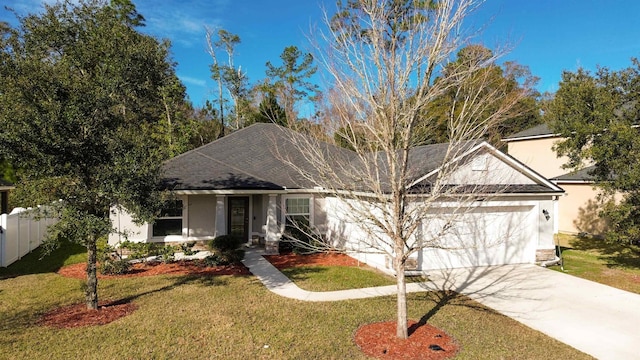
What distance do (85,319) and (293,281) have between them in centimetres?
512

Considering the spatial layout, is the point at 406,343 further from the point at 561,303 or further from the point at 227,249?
the point at 227,249

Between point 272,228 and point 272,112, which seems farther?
point 272,112

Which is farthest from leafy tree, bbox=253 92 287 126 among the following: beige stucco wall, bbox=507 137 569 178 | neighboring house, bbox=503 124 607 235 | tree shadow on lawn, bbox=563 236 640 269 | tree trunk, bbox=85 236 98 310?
beige stucco wall, bbox=507 137 569 178

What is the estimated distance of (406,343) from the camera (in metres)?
6.61

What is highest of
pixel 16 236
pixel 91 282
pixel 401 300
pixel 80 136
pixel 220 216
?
pixel 80 136

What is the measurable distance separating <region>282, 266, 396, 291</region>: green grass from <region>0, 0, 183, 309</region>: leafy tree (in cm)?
470

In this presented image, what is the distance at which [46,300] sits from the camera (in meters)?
8.86

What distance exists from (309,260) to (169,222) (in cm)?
568

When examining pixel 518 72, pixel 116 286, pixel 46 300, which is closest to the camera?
pixel 46 300

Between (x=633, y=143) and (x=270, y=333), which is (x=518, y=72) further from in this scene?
(x=270, y=333)

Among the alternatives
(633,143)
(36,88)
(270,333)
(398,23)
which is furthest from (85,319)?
(633,143)

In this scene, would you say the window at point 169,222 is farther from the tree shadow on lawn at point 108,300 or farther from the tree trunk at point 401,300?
the tree trunk at point 401,300

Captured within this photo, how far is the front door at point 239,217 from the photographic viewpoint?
16.0m

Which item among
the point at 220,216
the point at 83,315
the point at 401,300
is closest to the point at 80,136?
the point at 83,315
